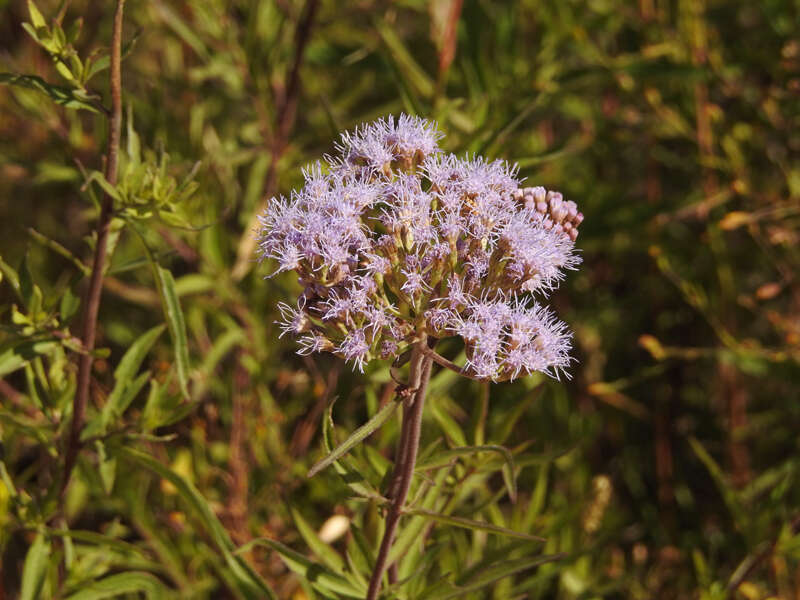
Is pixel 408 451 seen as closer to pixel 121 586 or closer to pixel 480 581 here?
pixel 480 581

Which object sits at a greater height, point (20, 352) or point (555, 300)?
point (555, 300)

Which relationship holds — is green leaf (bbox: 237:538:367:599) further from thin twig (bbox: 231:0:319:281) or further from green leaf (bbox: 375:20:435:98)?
green leaf (bbox: 375:20:435:98)

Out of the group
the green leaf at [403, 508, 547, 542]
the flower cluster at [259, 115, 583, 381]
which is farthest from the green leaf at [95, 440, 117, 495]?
the green leaf at [403, 508, 547, 542]

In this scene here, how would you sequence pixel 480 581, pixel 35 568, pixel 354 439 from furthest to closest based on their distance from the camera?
pixel 35 568 < pixel 480 581 < pixel 354 439

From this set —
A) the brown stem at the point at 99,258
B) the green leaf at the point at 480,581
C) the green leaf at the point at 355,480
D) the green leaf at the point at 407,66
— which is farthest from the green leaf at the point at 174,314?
the green leaf at the point at 407,66

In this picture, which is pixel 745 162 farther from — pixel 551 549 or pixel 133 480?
pixel 133 480

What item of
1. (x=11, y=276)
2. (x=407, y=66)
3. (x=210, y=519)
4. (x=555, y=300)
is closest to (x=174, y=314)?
(x=11, y=276)

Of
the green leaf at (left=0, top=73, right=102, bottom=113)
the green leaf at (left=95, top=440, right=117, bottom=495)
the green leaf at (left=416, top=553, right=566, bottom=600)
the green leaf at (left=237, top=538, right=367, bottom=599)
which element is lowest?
the green leaf at (left=416, top=553, right=566, bottom=600)
